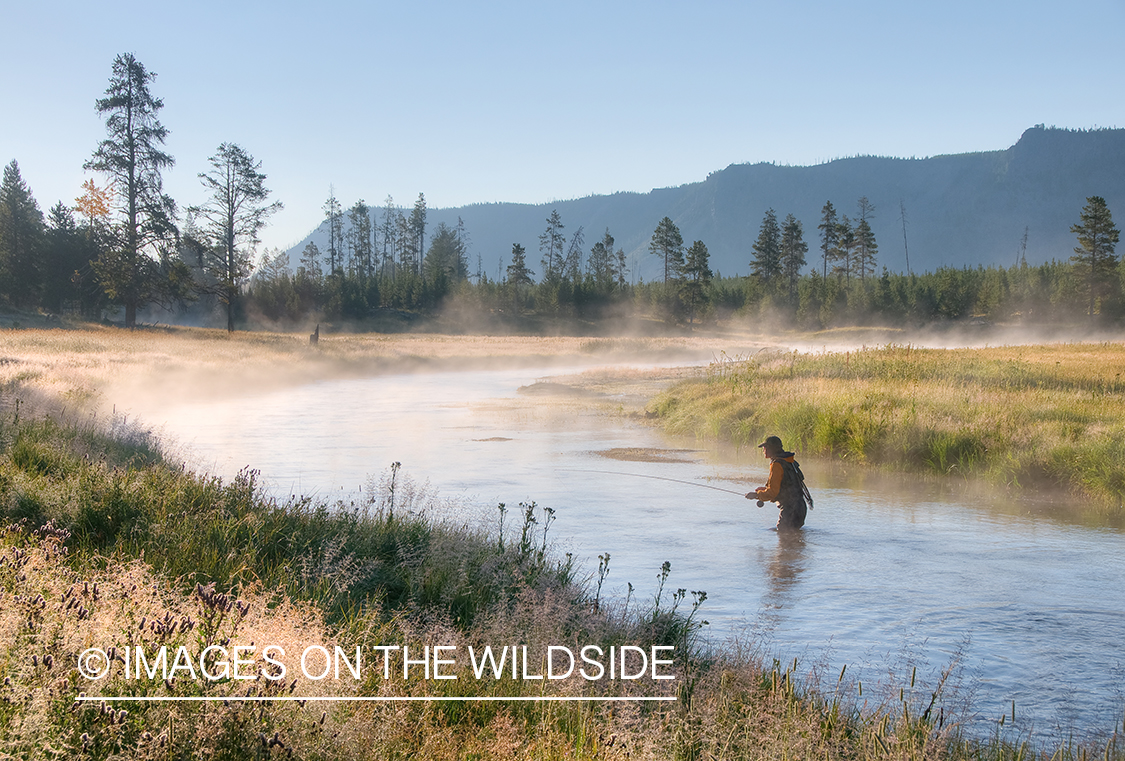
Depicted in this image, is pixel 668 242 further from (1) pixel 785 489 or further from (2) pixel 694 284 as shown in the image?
(1) pixel 785 489

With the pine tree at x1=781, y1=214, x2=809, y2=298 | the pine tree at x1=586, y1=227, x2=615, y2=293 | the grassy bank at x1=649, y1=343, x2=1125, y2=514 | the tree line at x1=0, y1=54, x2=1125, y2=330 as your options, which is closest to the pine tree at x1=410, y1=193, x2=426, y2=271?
the tree line at x1=0, y1=54, x2=1125, y2=330

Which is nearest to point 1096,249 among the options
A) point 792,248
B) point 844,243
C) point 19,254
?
point 844,243

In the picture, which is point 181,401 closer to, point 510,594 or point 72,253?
point 510,594

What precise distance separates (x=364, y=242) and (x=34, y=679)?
5691 inches

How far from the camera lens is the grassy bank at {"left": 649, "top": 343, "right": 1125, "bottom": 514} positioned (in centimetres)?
1421

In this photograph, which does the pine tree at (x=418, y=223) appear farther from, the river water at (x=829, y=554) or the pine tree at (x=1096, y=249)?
the river water at (x=829, y=554)

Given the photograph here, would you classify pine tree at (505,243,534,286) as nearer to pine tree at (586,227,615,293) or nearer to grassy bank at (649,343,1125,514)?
pine tree at (586,227,615,293)

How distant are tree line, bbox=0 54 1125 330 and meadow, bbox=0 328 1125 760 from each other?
47.2 meters

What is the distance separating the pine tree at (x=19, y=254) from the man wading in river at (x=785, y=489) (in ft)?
232

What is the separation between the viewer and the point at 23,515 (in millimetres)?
7719

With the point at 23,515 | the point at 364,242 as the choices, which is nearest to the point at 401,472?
the point at 23,515

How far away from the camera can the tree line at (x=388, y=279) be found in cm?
5256

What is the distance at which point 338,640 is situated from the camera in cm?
507

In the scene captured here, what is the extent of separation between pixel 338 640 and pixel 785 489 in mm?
7209
